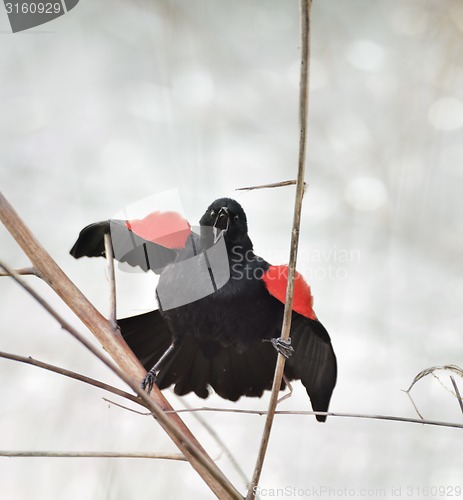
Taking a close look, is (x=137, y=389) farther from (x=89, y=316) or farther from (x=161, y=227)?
(x=161, y=227)

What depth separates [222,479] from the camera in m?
0.49

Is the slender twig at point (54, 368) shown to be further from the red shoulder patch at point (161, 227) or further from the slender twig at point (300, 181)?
the red shoulder patch at point (161, 227)

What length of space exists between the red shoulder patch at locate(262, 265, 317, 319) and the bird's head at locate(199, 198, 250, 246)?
124 millimetres

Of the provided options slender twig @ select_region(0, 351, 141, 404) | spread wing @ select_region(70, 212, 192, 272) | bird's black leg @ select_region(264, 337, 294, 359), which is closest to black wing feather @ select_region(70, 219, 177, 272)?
spread wing @ select_region(70, 212, 192, 272)

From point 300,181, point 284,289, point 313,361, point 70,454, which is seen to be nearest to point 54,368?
point 70,454

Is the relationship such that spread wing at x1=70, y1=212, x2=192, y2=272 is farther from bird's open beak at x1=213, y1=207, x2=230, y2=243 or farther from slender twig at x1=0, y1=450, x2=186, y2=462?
slender twig at x1=0, y1=450, x2=186, y2=462

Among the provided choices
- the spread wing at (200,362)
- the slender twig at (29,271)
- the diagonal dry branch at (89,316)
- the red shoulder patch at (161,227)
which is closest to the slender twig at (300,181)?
the diagonal dry branch at (89,316)

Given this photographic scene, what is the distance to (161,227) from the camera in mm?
886

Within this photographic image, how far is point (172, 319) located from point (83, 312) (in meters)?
0.45

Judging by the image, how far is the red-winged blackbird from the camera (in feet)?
3.04

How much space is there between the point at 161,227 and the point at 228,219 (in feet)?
0.77

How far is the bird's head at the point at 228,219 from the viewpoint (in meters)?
1.09

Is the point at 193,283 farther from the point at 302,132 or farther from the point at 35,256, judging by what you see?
the point at 302,132

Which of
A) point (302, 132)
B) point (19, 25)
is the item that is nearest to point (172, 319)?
point (19, 25)
